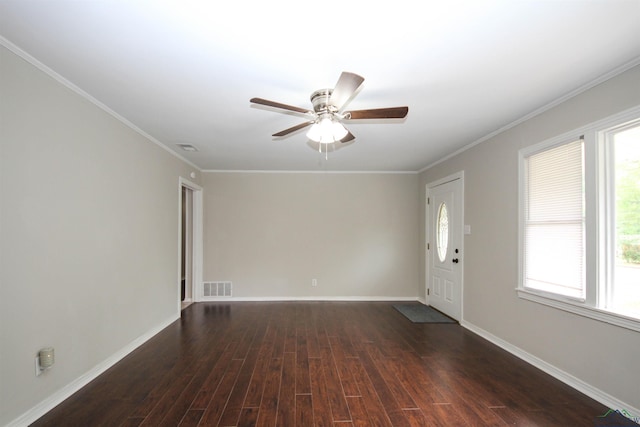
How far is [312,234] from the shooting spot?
540cm

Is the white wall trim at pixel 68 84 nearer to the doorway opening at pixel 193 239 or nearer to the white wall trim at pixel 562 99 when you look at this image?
the doorway opening at pixel 193 239

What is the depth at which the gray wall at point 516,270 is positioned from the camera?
2.07 metres

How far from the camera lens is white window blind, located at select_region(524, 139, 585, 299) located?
95.4 inches

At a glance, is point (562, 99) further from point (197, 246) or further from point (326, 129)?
point (197, 246)

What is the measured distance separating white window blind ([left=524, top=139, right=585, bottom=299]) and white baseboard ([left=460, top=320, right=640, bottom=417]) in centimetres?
69

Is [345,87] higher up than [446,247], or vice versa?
[345,87]

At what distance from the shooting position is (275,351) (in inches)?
123

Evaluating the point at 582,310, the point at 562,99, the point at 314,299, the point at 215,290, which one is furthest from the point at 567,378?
the point at 215,290

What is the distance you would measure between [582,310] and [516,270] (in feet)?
2.42


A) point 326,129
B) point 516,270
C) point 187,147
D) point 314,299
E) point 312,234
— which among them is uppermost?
point 187,147

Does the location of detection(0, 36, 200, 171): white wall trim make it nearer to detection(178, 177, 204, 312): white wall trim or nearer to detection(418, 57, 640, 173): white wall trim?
detection(178, 177, 204, 312): white wall trim

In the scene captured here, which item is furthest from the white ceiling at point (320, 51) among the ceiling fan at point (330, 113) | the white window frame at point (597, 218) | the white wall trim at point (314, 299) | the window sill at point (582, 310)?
the white wall trim at point (314, 299)

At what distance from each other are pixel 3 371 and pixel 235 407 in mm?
1457

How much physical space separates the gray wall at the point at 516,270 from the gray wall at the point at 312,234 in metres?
1.44
